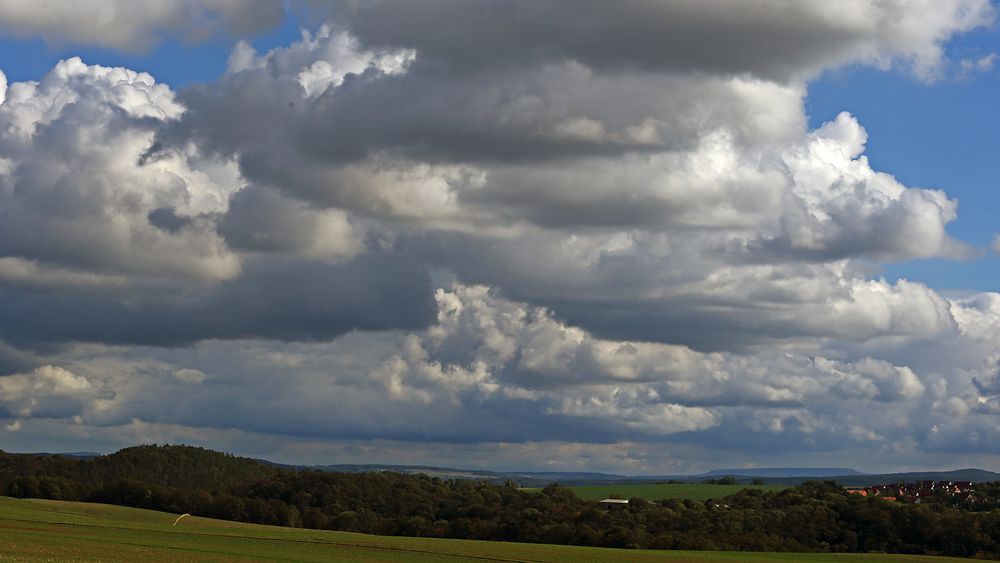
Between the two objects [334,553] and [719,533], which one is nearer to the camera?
[334,553]

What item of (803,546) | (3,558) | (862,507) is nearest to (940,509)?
(862,507)

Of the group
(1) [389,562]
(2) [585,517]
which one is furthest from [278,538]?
(2) [585,517]

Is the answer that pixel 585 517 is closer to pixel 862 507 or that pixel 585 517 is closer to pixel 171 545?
pixel 862 507

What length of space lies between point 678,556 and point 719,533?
5538 cm

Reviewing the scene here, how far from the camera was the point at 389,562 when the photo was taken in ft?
345

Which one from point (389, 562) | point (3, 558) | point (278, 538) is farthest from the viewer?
point (278, 538)

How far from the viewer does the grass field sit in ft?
304

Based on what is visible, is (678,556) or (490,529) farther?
(490,529)

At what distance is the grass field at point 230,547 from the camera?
92562 millimetres

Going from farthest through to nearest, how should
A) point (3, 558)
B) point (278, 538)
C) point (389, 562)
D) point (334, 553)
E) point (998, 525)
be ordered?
point (998, 525) < point (278, 538) < point (334, 553) < point (389, 562) < point (3, 558)

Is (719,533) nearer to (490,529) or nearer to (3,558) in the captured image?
(490,529)

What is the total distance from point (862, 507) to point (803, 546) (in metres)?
17.8

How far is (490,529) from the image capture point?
611 feet

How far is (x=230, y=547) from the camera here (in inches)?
4488
